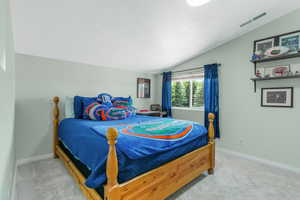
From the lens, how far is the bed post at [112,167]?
1103 mm

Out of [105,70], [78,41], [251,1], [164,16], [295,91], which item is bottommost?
[295,91]

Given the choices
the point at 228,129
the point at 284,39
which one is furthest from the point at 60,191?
the point at 284,39

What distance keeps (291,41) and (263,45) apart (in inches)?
14.3

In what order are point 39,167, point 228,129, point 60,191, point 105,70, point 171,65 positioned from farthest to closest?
point 171,65
point 105,70
point 228,129
point 39,167
point 60,191

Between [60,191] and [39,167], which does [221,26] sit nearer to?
[60,191]

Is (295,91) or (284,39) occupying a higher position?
(284,39)

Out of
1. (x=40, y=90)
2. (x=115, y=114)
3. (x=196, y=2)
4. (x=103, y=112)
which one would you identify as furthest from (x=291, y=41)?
(x=40, y=90)

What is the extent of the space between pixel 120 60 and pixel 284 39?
117 inches

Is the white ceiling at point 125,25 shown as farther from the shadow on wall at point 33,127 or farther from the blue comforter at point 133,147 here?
the blue comforter at point 133,147

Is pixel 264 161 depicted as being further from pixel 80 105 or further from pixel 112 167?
pixel 80 105

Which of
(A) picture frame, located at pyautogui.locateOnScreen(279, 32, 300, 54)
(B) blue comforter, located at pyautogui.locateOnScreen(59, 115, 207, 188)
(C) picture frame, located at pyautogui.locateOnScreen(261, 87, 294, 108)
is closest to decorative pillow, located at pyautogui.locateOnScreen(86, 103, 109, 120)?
(B) blue comforter, located at pyautogui.locateOnScreen(59, 115, 207, 188)

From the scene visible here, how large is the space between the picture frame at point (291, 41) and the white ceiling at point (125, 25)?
0.39 meters

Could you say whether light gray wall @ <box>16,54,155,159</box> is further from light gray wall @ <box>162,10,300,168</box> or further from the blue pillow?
light gray wall @ <box>162,10,300,168</box>

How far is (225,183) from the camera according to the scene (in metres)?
1.93
